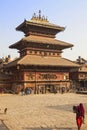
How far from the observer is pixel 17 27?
1903 inches

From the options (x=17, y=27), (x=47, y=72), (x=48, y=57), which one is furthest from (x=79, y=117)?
(x=17, y=27)

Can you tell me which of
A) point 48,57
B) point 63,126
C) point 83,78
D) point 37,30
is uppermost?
point 37,30

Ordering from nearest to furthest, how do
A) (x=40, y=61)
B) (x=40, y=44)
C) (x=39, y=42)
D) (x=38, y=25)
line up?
(x=40, y=61), (x=39, y=42), (x=40, y=44), (x=38, y=25)

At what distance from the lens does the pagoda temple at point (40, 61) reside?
40094 mm

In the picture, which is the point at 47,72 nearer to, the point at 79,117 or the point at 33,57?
the point at 33,57

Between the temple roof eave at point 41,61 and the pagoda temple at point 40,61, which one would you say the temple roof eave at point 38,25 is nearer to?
the pagoda temple at point 40,61

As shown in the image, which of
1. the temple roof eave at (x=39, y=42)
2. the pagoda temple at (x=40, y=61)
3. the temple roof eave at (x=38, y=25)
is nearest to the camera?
the pagoda temple at (x=40, y=61)

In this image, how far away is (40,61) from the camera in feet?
136

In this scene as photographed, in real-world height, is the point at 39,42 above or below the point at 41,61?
above

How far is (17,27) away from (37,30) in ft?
15.0

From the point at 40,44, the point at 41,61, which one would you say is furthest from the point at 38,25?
the point at 41,61

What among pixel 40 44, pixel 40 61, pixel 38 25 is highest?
pixel 38 25

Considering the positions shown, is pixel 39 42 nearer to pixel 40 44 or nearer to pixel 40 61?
pixel 40 44

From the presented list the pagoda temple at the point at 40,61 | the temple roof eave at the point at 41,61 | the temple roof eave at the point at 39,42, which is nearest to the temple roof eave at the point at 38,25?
the pagoda temple at the point at 40,61
